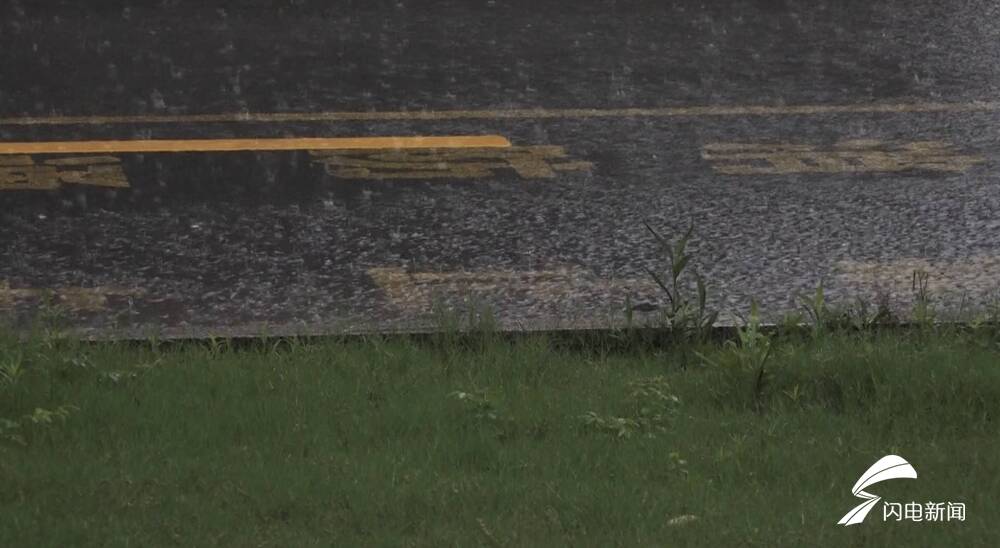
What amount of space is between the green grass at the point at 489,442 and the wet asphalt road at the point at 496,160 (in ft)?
1.66

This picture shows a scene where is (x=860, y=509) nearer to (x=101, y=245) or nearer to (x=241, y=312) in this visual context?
(x=241, y=312)

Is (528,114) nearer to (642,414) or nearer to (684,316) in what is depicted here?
(684,316)

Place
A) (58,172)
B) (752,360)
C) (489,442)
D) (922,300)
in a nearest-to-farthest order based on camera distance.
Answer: (489,442)
(752,360)
(922,300)
(58,172)

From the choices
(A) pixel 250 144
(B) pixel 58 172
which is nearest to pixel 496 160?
(A) pixel 250 144

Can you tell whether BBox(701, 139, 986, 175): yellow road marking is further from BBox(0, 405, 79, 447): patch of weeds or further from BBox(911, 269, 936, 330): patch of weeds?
BBox(0, 405, 79, 447): patch of weeds

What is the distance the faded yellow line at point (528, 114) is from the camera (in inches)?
355

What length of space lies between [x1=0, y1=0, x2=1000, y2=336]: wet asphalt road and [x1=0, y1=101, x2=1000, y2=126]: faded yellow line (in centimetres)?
2

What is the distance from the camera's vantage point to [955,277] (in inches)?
265

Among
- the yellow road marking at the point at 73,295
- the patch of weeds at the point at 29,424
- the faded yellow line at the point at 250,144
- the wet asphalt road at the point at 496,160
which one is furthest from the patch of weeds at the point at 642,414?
the faded yellow line at the point at 250,144

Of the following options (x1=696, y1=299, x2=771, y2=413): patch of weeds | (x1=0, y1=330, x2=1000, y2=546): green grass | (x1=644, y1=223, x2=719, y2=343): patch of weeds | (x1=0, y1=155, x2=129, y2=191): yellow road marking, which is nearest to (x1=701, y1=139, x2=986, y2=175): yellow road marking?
(x1=644, y1=223, x2=719, y2=343): patch of weeds

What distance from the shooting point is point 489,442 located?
4.82 m

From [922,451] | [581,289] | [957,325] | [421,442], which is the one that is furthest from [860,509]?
[581,289]

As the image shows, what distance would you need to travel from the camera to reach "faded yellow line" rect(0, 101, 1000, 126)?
902 centimetres

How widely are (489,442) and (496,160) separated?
364 centimetres
